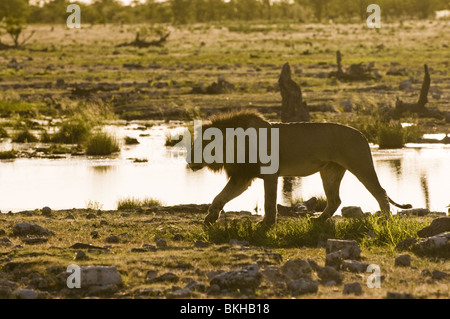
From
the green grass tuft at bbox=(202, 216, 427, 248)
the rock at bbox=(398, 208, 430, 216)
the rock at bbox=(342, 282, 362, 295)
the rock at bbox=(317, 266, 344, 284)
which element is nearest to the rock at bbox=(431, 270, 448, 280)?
the rock at bbox=(317, 266, 344, 284)

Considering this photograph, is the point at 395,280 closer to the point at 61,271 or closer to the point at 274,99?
the point at 61,271

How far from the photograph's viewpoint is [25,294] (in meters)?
7.30

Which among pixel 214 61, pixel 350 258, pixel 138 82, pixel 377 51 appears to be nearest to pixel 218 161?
pixel 350 258

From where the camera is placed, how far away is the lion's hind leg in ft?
37.2

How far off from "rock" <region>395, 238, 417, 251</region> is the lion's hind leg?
6.57ft

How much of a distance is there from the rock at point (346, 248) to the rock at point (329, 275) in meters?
0.86

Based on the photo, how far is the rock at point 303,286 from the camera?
7.34m

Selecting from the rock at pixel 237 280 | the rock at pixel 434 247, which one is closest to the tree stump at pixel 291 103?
the rock at pixel 434 247

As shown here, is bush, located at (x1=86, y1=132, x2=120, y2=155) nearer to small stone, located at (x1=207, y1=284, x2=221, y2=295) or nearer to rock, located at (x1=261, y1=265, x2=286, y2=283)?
rock, located at (x1=261, y1=265, x2=286, y2=283)

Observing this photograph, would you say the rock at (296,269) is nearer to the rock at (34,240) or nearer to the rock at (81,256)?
the rock at (81,256)

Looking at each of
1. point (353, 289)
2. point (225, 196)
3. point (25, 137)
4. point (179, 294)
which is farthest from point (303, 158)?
point (25, 137)

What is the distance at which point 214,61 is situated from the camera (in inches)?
1853

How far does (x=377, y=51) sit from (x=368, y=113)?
29.2m

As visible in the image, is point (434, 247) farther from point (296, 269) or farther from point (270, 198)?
point (270, 198)
